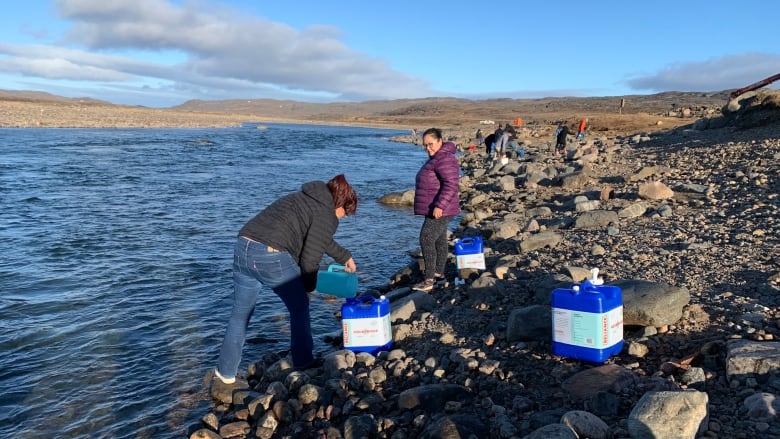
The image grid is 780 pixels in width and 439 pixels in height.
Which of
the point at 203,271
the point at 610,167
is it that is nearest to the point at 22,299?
the point at 203,271

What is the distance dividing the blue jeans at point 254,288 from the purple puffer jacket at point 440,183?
246cm

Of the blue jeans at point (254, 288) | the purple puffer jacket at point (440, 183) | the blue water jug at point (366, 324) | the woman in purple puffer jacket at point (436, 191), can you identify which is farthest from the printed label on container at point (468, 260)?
the blue jeans at point (254, 288)

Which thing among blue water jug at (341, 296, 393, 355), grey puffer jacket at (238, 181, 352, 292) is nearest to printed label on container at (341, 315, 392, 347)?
blue water jug at (341, 296, 393, 355)

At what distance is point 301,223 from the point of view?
517 centimetres

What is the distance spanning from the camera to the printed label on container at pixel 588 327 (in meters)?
4.61

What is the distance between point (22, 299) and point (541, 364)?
7.07 m

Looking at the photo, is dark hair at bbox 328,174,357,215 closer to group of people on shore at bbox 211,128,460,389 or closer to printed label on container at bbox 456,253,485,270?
group of people on shore at bbox 211,128,460,389

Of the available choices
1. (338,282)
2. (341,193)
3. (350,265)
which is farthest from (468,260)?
(341,193)

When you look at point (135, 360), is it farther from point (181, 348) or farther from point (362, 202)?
point (362, 202)

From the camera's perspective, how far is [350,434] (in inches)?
170

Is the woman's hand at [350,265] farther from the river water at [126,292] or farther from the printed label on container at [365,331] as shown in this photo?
the river water at [126,292]

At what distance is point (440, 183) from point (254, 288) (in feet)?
9.83

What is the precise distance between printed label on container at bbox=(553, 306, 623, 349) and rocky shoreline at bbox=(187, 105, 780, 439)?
20cm

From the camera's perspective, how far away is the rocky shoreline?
3.87 metres
